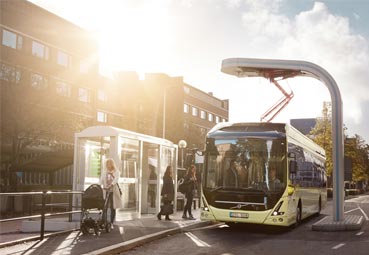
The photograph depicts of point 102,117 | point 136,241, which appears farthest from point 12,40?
point 136,241

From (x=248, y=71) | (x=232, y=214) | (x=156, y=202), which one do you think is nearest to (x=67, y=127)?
(x=156, y=202)

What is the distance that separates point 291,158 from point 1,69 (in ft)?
64.9

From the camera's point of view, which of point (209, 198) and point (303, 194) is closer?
point (209, 198)

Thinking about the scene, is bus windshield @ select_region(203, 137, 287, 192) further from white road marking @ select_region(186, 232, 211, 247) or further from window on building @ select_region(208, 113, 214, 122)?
window on building @ select_region(208, 113, 214, 122)

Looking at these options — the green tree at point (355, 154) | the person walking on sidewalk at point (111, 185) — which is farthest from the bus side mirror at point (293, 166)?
the green tree at point (355, 154)

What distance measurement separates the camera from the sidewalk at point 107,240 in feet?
33.5

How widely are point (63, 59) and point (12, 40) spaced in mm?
6845

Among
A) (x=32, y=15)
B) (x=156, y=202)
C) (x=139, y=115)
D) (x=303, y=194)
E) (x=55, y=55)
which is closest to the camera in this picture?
(x=303, y=194)

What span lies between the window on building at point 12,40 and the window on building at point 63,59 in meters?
5.18

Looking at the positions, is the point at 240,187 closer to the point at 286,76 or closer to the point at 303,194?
the point at 303,194

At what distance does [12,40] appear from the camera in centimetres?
4103

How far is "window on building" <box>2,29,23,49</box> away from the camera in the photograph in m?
40.3

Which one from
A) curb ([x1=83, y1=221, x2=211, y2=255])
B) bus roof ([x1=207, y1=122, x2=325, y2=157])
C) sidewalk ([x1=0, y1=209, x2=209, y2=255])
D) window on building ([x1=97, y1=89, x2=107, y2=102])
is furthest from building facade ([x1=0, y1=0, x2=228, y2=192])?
curb ([x1=83, y1=221, x2=211, y2=255])

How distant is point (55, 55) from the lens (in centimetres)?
4619
